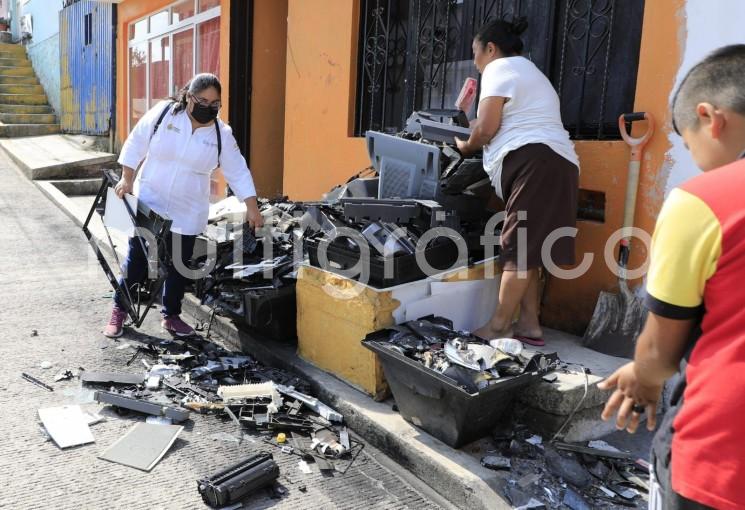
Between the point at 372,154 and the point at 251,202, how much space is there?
38.7 inches

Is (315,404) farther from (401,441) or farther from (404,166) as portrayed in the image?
(404,166)

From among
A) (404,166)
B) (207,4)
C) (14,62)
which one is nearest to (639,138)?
(404,166)

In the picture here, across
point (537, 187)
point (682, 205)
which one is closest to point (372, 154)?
point (537, 187)

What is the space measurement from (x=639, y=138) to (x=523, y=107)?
0.77m

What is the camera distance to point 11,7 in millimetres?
23094

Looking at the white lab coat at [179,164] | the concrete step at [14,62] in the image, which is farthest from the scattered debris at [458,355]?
the concrete step at [14,62]

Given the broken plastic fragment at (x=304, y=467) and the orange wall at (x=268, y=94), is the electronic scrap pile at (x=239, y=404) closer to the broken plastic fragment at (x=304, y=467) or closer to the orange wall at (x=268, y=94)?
the broken plastic fragment at (x=304, y=467)

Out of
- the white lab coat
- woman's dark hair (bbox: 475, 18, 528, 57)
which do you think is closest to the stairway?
the white lab coat

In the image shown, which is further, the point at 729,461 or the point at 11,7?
the point at 11,7

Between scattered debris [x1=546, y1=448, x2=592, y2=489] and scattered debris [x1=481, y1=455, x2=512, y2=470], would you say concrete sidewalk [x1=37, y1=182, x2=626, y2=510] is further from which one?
scattered debris [x1=546, y1=448, x2=592, y2=489]

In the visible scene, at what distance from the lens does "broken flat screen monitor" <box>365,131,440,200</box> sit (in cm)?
398

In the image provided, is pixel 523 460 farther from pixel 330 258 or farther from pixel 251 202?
pixel 251 202

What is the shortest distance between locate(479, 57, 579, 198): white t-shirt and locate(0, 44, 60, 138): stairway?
15884 mm

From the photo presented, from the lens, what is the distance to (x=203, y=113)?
443 centimetres
